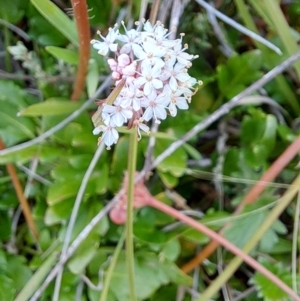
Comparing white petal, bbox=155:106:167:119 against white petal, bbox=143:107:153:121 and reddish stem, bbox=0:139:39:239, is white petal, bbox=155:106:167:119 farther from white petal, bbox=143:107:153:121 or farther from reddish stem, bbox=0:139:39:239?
reddish stem, bbox=0:139:39:239

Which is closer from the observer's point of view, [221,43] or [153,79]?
[153,79]

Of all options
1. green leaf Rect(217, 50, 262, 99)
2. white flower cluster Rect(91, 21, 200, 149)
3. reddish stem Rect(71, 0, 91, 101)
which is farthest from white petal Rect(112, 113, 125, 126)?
green leaf Rect(217, 50, 262, 99)

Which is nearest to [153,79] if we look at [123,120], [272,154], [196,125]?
[123,120]

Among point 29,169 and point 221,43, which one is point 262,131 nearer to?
point 221,43

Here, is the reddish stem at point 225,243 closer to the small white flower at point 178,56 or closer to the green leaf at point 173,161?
the green leaf at point 173,161

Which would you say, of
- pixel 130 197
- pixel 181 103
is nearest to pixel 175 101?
pixel 181 103
